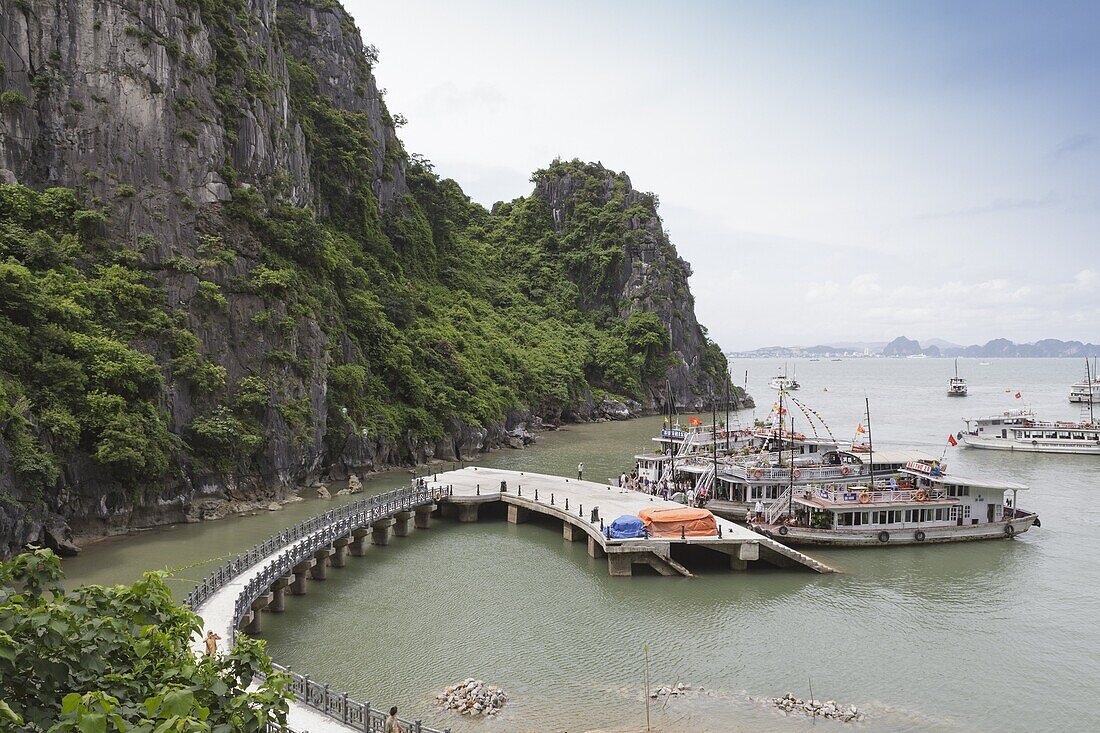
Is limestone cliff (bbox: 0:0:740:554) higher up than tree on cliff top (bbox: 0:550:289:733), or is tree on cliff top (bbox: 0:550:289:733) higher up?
limestone cliff (bbox: 0:0:740:554)

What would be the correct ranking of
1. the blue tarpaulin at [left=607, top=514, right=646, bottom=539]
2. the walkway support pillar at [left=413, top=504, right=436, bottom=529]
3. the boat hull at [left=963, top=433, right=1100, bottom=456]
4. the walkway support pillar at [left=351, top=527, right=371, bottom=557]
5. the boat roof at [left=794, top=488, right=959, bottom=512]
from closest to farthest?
the blue tarpaulin at [left=607, top=514, right=646, bottom=539]
the walkway support pillar at [left=351, top=527, right=371, bottom=557]
the boat roof at [left=794, top=488, right=959, bottom=512]
the walkway support pillar at [left=413, top=504, right=436, bottom=529]
the boat hull at [left=963, top=433, right=1100, bottom=456]

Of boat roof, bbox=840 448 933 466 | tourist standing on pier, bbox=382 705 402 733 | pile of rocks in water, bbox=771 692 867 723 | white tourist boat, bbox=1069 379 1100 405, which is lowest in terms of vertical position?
pile of rocks in water, bbox=771 692 867 723

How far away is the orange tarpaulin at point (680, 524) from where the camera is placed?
37.2 metres

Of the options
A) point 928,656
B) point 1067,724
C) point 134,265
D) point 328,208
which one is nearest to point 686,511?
point 928,656

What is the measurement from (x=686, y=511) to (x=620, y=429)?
64.5 meters

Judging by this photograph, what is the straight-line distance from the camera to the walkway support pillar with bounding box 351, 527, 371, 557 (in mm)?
39594

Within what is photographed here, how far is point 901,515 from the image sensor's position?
140 feet

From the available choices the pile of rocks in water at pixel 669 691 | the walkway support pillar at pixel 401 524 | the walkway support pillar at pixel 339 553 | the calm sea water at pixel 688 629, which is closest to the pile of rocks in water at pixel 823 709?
the calm sea water at pixel 688 629

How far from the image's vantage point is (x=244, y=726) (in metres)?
8.98

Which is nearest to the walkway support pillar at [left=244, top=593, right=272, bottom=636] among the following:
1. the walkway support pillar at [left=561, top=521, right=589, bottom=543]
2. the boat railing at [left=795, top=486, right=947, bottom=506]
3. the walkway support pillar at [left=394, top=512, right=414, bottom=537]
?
the walkway support pillar at [left=394, top=512, right=414, bottom=537]

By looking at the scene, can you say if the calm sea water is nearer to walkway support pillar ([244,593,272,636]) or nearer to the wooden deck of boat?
walkway support pillar ([244,593,272,636])

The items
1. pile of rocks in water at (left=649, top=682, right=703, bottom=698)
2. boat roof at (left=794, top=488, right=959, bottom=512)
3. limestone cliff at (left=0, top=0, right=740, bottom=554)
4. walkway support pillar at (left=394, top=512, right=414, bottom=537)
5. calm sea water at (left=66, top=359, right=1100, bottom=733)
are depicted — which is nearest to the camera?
calm sea water at (left=66, top=359, right=1100, bottom=733)

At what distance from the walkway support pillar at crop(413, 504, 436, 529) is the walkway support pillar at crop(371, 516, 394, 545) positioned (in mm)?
3824

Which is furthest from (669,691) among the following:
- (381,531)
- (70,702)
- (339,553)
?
(381,531)
